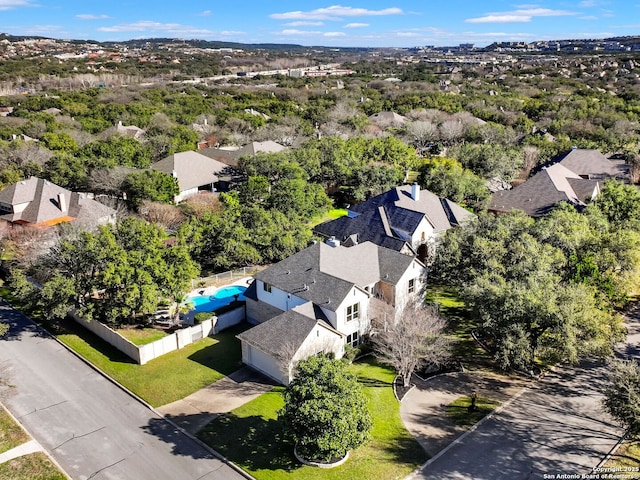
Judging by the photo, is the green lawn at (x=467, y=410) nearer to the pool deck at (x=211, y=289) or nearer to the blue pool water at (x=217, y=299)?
the blue pool water at (x=217, y=299)

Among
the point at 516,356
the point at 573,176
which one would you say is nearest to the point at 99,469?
the point at 516,356

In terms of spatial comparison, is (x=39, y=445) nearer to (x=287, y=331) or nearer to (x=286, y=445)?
(x=286, y=445)

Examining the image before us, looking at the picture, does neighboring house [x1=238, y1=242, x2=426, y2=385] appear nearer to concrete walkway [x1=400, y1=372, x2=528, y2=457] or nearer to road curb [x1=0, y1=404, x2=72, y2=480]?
concrete walkway [x1=400, y1=372, x2=528, y2=457]

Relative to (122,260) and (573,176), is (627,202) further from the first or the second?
(122,260)

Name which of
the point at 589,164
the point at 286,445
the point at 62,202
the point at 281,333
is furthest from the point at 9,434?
the point at 589,164

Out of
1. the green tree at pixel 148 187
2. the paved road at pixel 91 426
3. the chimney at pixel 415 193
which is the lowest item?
the paved road at pixel 91 426

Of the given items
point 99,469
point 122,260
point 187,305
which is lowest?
point 99,469

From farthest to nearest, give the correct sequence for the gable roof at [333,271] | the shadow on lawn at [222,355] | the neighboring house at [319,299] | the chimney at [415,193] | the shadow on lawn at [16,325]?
the chimney at [415,193] < the shadow on lawn at [16,325] < the gable roof at [333,271] < the shadow on lawn at [222,355] < the neighboring house at [319,299]

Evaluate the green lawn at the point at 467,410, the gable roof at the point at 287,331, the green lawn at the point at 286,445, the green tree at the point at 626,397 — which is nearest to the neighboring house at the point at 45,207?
the gable roof at the point at 287,331
